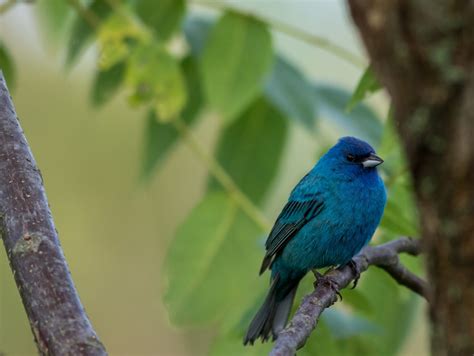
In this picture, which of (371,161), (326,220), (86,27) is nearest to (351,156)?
(371,161)

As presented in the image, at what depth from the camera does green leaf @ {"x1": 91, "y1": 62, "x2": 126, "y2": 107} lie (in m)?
4.98

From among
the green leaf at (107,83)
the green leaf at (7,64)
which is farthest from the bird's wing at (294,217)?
the green leaf at (7,64)

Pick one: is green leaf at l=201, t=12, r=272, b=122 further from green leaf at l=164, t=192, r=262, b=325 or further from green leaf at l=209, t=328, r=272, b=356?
green leaf at l=209, t=328, r=272, b=356

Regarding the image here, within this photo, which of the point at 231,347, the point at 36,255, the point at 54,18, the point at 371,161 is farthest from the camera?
the point at 371,161

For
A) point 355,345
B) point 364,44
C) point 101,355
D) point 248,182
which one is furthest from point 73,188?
point 364,44

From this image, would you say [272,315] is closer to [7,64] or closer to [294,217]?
[294,217]

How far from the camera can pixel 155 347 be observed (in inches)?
431

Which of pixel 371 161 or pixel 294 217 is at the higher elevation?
pixel 371 161

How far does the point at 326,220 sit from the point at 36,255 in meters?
2.85

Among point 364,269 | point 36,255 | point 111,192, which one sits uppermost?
point 36,255

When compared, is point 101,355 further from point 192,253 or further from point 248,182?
point 248,182

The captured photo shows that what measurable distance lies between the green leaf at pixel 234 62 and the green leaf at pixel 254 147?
1.13ft

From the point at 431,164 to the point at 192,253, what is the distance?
2.91 m

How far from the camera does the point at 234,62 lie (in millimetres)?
4285
